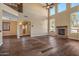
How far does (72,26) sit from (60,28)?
5.78 ft

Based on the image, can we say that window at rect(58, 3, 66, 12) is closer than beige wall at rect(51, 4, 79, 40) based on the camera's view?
No

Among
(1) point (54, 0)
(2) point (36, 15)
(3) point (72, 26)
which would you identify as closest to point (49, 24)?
(2) point (36, 15)

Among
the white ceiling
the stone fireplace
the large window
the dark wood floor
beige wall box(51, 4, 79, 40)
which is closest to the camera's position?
the dark wood floor

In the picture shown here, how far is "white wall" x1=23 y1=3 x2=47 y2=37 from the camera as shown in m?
12.5

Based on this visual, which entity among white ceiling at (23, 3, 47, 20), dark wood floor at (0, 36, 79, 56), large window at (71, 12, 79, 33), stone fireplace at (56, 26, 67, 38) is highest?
white ceiling at (23, 3, 47, 20)

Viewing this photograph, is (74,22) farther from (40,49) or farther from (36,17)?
(40,49)

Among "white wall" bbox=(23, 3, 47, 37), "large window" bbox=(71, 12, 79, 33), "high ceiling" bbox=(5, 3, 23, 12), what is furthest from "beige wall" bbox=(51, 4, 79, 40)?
"high ceiling" bbox=(5, 3, 23, 12)

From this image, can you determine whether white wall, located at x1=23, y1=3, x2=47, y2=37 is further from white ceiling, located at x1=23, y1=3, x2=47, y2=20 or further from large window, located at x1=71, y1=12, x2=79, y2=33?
large window, located at x1=71, y1=12, x2=79, y2=33

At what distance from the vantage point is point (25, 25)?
17.1 metres

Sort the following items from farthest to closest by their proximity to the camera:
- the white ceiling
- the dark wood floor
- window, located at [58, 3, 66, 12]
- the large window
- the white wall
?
the white wall < the white ceiling < window, located at [58, 3, 66, 12] < the large window < the dark wood floor

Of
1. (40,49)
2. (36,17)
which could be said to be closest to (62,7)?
(36,17)

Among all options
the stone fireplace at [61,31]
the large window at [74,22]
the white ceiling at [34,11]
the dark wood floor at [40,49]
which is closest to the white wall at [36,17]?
the white ceiling at [34,11]

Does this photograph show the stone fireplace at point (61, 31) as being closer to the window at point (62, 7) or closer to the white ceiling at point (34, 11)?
the window at point (62, 7)

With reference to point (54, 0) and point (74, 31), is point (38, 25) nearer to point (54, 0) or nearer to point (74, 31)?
point (74, 31)
